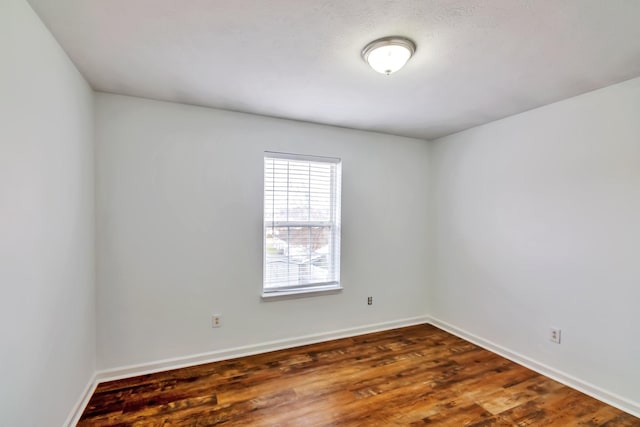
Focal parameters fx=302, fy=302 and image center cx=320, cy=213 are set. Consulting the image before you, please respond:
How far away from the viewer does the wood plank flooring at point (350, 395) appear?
6.84 feet

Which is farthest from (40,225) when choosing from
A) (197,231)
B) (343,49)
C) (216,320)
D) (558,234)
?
(558,234)

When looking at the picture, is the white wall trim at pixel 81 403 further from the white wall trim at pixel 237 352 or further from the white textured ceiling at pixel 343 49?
the white textured ceiling at pixel 343 49

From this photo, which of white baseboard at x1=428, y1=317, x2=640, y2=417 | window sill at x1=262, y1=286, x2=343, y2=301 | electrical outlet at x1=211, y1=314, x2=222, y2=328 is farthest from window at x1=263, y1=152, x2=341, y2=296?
white baseboard at x1=428, y1=317, x2=640, y2=417

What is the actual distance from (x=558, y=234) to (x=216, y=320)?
3.23 metres

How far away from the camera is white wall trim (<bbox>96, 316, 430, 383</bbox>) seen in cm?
258

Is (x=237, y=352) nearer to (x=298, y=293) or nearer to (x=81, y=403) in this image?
(x=298, y=293)

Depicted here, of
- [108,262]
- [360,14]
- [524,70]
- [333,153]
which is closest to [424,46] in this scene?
[360,14]

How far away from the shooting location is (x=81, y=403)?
2.15m

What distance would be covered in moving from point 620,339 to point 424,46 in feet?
8.56

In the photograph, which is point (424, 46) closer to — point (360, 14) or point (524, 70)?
point (360, 14)

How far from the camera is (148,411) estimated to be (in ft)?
7.02

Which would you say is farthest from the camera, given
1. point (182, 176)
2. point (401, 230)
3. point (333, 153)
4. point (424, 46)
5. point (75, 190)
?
point (401, 230)

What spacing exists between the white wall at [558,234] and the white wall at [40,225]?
146 inches

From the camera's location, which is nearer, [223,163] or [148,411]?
[148,411]
